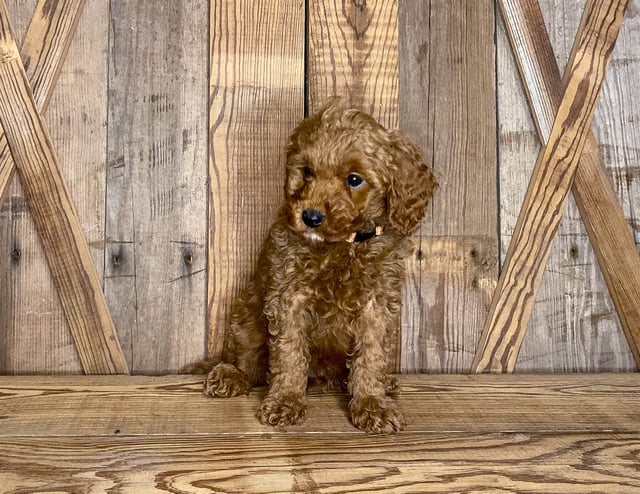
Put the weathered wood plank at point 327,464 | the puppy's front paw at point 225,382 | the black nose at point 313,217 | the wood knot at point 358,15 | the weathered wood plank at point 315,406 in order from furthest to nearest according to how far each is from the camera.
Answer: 1. the wood knot at point 358,15
2. the puppy's front paw at point 225,382
3. the weathered wood plank at point 315,406
4. the black nose at point 313,217
5. the weathered wood plank at point 327,464

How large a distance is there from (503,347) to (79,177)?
188cm

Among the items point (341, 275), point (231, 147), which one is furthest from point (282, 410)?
point (231, 147)

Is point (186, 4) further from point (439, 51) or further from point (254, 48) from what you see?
point (439, 51)

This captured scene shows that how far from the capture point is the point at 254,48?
2592 mm

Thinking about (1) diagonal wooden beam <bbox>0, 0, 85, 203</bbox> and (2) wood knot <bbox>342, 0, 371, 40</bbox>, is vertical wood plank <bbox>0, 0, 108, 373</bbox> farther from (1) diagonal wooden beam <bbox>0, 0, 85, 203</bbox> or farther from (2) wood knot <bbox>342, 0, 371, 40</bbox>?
(2) wood knot <bbox>342, 0, 371, 40</bbox>

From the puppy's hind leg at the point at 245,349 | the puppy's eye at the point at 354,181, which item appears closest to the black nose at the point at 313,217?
the puppy's eye at the point at 354,181

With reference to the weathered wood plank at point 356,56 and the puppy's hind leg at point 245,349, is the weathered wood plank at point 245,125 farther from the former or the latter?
the puppy's hind leg at point 245,349

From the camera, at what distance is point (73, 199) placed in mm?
2551

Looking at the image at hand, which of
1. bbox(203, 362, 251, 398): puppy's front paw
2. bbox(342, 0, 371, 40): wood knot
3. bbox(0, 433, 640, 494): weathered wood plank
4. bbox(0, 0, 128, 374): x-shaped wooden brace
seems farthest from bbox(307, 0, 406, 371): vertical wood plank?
bbox(0, 0, 128, 374): x-shaped wooden brace

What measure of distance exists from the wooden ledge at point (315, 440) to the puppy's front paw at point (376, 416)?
35mm

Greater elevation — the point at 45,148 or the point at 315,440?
the point at 45,148

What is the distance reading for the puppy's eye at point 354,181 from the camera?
2.00 metres

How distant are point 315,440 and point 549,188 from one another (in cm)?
146

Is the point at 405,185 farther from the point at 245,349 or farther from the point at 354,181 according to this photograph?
the point at 245,349
